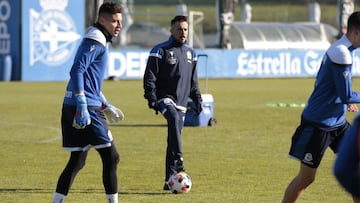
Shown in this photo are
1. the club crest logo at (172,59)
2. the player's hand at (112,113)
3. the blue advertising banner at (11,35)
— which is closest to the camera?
the player's hand at (112,113)

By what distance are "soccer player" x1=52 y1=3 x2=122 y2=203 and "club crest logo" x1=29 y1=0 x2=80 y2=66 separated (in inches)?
1157

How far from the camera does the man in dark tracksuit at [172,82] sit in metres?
12.3

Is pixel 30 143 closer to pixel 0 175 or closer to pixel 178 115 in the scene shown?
pixel 0 175

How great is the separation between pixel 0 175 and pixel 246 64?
3010 cm

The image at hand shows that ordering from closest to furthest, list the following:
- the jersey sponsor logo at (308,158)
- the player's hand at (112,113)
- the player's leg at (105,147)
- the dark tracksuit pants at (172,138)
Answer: the jersey sponsor logo at (308,158) → the player's leg at (105,147) → the player's hand at (112,113) → the dark tracksuit pants at (172,138)

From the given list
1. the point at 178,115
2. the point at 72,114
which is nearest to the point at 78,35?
the point at 178,115

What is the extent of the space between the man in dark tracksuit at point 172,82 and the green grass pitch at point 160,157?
0.55 meters

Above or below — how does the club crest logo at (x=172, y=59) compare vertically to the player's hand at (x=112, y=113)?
above

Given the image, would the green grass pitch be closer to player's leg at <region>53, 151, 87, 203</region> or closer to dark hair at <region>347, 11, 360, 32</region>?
player's leg at <region>53, 151, 87, 203</region>

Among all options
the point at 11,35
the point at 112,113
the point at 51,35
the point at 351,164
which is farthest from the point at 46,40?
the point at 351,164

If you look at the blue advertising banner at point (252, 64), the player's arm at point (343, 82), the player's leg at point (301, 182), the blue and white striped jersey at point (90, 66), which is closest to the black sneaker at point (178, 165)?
the blue and white striped jersey at point (90, 66)

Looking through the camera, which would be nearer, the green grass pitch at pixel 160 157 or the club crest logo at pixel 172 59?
the green grass pitch at pixel 160 157

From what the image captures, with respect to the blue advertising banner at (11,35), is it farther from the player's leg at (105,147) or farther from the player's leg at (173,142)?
the player's leg at (105,147)

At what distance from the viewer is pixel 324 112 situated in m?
9.20
